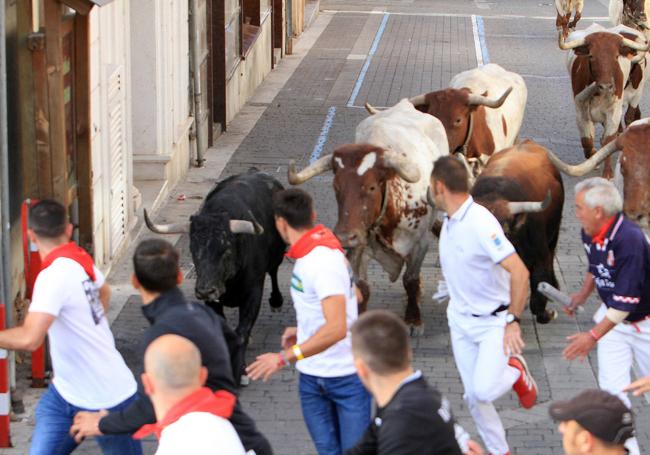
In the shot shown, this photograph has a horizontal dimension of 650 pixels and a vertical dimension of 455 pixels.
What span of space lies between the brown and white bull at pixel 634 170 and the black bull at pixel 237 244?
2.51 m

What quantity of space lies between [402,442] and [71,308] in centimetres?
223

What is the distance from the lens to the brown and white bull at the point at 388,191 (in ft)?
32.1

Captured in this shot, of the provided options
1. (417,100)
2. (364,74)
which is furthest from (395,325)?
(364,74)

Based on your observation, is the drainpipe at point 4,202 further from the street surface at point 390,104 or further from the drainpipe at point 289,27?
the drainpipe at point 289,27

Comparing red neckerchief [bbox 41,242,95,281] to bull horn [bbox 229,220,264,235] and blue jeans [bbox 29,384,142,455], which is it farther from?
bull horn [bbox 229,220,264,235]

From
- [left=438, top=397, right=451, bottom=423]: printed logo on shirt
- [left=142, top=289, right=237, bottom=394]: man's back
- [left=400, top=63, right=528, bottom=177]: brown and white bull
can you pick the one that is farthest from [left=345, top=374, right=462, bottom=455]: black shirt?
[left=400, top=63, right=528, bottom=177]: brown and white bull

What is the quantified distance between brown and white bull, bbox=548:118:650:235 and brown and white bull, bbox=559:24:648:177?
15.8 feet

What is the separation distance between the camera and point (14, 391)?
8.75m

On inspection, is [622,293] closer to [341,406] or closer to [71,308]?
[341,406]

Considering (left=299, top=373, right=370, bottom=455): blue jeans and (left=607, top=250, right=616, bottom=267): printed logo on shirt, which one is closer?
(left=299, top=373, right=370, bottom=455): blue jeans

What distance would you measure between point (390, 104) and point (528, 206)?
11.5m

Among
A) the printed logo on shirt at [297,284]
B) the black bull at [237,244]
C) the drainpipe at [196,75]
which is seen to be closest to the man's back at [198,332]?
the printed logo on shirt at [297,284]

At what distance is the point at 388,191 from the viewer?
33.3ft

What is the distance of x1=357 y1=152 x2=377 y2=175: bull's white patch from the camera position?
9.80 meters
